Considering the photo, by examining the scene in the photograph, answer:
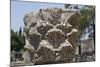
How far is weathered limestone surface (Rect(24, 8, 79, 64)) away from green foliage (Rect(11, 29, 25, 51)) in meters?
0.06

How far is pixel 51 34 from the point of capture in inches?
90.3

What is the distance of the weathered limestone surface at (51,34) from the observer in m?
2.23

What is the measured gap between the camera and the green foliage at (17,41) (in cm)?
214

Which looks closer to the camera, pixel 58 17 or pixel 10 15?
pixel 10 15

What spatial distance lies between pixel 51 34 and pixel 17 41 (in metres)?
0.39

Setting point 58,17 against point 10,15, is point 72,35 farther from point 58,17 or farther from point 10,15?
point 10,15

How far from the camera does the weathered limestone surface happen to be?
223cm

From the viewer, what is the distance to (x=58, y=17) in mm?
2326

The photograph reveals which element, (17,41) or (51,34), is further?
(51,34)

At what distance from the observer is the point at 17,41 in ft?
7.11

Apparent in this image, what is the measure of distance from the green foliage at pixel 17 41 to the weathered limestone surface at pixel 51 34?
0.06m

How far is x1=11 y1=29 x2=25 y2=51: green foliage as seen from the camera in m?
2.14
